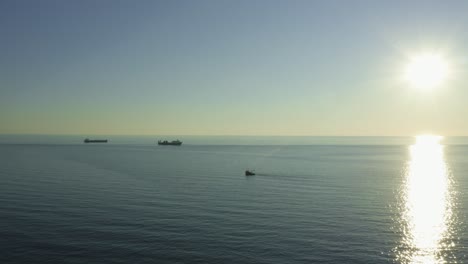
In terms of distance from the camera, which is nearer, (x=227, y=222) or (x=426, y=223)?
(x=227, y=222)

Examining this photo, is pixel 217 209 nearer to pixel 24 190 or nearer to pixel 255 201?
pixel 255 201

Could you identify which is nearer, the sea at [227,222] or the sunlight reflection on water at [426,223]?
the sea at [227,222]

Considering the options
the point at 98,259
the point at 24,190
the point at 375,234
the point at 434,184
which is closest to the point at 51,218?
the point at 98,259

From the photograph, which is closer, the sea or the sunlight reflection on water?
the sea

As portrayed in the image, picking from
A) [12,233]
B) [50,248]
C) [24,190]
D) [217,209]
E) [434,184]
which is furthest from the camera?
[434,184]

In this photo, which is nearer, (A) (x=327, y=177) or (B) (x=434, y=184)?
(B) (x=434, y=184)

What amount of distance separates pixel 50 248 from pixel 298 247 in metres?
28.8

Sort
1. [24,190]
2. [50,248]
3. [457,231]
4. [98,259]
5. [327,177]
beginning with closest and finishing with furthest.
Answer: [98,259]
[50,248]
[457,231]
[24,190]
[327,177]

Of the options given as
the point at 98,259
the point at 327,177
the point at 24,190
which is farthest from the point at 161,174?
the point at 98,259

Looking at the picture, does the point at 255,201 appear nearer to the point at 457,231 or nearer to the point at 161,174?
the point at 457,231

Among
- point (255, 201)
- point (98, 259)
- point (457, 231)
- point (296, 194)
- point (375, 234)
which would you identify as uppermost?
point (296, 194)

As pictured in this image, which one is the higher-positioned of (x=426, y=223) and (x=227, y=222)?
(x=426, y=223)

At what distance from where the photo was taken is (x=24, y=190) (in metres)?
83.3

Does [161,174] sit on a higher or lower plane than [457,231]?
higher
